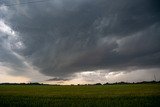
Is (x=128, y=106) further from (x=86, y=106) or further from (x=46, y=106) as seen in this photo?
(x=46, y=106)

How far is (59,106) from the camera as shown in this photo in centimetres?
2541

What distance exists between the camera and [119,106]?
24.9 metres

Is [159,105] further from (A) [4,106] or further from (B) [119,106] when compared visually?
(A) [4,106]

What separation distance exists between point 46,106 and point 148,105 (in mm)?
11759

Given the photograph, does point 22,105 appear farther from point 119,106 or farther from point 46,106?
point 119,106

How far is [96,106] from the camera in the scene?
82.5ft

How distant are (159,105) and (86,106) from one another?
8.36 m

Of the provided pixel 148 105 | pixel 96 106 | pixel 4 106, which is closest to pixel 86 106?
pixel 96 106

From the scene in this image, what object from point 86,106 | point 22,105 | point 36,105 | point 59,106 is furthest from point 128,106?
point 22,105

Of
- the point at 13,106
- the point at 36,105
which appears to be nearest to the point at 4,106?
the point at 13,106

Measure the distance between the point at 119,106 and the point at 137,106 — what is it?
2.03 m

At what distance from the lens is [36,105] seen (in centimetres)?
2594

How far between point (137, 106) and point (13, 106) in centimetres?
1391

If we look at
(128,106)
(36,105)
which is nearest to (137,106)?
(128,106)
